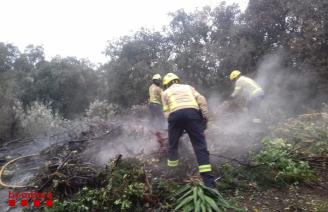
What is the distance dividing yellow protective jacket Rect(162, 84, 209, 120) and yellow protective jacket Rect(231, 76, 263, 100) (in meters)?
3.18

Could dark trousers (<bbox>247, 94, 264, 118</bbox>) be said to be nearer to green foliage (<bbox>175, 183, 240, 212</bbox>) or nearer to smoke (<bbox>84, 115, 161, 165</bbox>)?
smoke (<bbox>84, 115, 161, 165</bbox>)

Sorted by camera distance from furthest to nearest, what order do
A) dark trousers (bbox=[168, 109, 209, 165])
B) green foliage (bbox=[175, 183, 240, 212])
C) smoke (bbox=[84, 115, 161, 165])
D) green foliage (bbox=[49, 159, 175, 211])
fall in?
smoke (bbox=[84, 115, 161, 165]), dark trousers (bbox=[168, 109, 209, 165]), green foliage (bbox=[49, 159, 175, 211]), green foliage (bbox=[175, 183, 240, 212])

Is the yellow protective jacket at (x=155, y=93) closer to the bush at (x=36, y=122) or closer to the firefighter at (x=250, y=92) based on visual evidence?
the firefighter at (x=250, y=92)

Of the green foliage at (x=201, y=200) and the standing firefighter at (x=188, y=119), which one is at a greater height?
the standing firefighter at (x=188, y=119)

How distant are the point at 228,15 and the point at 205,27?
1.34m

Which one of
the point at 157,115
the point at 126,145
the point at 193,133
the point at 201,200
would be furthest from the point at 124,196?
the point at 157,115

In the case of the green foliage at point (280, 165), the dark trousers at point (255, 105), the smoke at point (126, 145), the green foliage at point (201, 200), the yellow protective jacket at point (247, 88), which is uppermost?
the yellow protective jacket at point (247, 88)

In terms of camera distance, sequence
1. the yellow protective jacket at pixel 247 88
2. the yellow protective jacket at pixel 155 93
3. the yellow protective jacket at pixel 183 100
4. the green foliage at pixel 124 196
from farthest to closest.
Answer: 1. the yellow protective jacket at pixel 155 93
2. the yellow protective jacket at pixel 247 88
3. the yellow protective jacket at pixel 183 100
4. the green foliage at pixel 124 196

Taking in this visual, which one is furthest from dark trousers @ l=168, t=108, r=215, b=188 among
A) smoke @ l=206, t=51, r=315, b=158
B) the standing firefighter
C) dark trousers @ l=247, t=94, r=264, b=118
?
dark trousers @ l=247, t=94, r=264, b=118

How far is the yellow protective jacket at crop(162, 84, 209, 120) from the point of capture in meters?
5.12

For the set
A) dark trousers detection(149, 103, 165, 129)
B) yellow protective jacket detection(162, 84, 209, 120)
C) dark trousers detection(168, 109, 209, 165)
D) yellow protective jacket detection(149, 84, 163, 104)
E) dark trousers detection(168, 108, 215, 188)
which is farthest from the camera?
dark trousers detection(149, 103, 165, 129)

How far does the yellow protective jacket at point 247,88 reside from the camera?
823 centimetres

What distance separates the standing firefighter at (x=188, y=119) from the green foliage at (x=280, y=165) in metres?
1.02

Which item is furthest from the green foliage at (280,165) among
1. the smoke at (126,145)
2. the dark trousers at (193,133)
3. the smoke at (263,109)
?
the smoke at (126,145)
